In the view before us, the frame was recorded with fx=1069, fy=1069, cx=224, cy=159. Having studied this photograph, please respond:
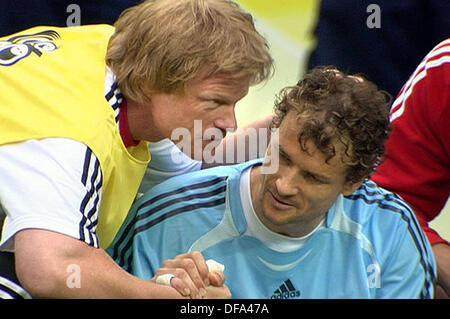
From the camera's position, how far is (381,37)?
10.7 ft

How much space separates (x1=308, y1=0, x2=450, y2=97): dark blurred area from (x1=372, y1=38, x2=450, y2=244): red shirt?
0.50 m

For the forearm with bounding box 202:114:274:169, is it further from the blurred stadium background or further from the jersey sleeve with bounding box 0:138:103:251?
the blurred stadium background

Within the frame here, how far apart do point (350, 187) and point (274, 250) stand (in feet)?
0.77

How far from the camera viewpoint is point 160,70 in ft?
8.03

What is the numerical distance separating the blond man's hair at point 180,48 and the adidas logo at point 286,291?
Answer: 48cm

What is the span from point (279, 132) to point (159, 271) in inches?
17.4

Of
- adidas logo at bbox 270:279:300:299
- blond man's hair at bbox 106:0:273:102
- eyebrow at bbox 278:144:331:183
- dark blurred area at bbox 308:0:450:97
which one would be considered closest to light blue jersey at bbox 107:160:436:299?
adidas logo at bbox 270:279:300:299

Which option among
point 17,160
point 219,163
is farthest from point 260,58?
point 17,160

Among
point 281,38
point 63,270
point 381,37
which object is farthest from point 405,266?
point 281,38

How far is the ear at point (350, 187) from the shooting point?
250 centimetres

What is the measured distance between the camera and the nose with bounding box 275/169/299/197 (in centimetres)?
241

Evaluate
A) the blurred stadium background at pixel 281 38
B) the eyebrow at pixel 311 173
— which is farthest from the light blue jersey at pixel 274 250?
the blurred stadium background at pixel 281 38

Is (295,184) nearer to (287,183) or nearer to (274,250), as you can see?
(287,183)

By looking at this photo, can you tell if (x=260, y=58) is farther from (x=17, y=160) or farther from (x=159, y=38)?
(x=17, y=160)
